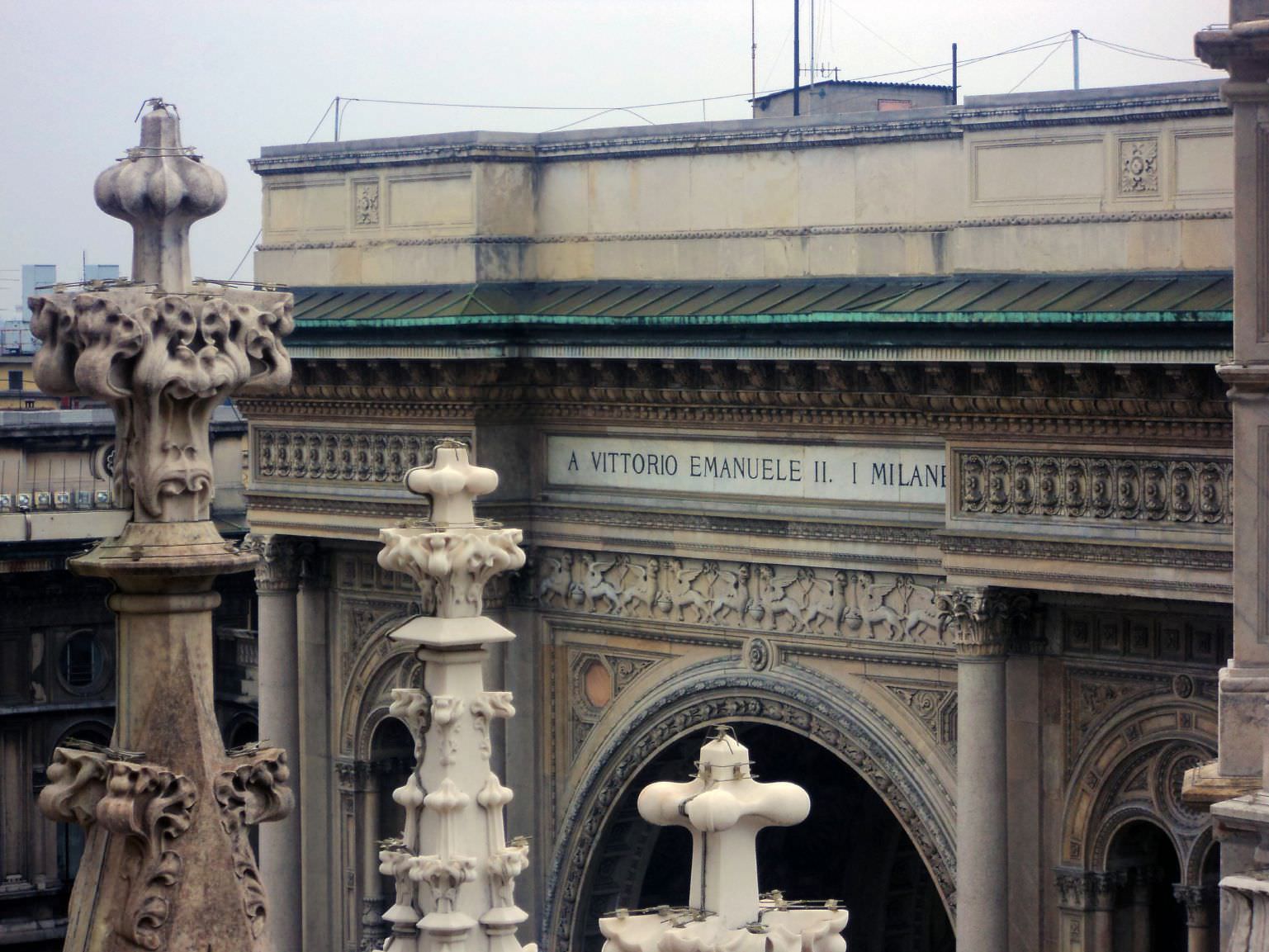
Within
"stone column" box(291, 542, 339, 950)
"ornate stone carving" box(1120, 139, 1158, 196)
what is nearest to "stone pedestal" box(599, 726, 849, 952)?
"ornate stone carving" box(1120, 139, 1158, 196)

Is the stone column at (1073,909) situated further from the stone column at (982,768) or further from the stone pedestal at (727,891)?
the stone pedestal at (727,891)

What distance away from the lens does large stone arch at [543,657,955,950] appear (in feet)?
90.1

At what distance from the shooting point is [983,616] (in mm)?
25844

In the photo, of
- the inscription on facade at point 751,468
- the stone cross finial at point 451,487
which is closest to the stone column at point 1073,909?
the inscription on facade at point 751,468

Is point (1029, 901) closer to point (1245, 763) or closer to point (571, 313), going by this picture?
point (571, 313)

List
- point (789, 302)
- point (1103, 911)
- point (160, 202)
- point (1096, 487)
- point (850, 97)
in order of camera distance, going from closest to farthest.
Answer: point (160, 202)
point (1096, 487)
point (1103, 911)
point (789, 302)
point (850, 97)

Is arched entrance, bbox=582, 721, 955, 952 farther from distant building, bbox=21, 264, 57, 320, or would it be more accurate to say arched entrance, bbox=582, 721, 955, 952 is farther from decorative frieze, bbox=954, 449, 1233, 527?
distant building, bbox=21, 264, 57, 320

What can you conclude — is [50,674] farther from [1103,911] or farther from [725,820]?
[725,820]

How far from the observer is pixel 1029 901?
26438mm

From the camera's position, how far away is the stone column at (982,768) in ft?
85.3

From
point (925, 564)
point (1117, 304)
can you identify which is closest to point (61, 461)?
point (925, 564)

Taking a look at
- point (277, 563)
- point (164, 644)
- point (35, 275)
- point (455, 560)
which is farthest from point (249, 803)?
point (35, 275)

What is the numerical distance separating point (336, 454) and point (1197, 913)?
12.4 m

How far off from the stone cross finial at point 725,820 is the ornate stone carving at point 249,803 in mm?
1188
